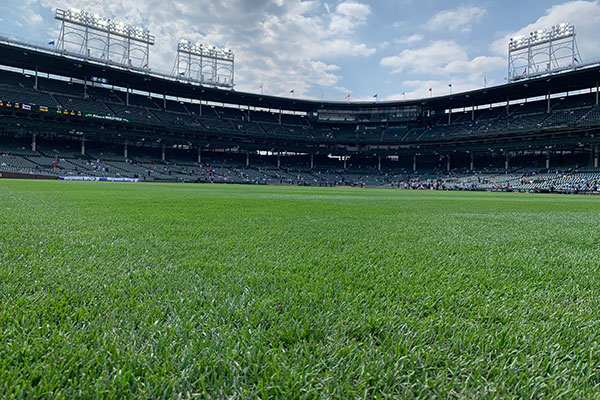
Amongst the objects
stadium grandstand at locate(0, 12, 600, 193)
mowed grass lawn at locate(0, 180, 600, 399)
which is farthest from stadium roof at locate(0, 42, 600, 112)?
mowed grass lawn at locate(0, 180, 600, 399)

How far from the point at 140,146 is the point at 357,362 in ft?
171

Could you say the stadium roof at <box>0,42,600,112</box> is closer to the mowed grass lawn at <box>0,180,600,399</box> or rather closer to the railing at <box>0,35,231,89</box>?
the railing at <box>0,35,231,89</box>

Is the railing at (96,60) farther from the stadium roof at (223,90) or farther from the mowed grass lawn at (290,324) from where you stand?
the mowed grass lawn at (290,324)

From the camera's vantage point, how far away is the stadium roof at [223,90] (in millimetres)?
36281

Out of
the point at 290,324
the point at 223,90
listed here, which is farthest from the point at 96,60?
the point at 290,324

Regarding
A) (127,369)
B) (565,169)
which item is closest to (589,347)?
(127,369)

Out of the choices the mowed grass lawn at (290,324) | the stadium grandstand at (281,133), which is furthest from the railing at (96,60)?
the mowed grass lawn at (290,324)

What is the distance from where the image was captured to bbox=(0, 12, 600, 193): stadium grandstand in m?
35.8

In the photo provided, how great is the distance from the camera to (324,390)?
2.40ft

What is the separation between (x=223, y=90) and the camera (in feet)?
159

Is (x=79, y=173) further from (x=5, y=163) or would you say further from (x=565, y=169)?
(x=565, y=169)

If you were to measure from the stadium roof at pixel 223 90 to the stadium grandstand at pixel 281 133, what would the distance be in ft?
0.66

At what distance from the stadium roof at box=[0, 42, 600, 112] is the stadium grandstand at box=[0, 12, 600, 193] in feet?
0.66

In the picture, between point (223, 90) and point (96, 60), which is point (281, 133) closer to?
point (223, 90)
